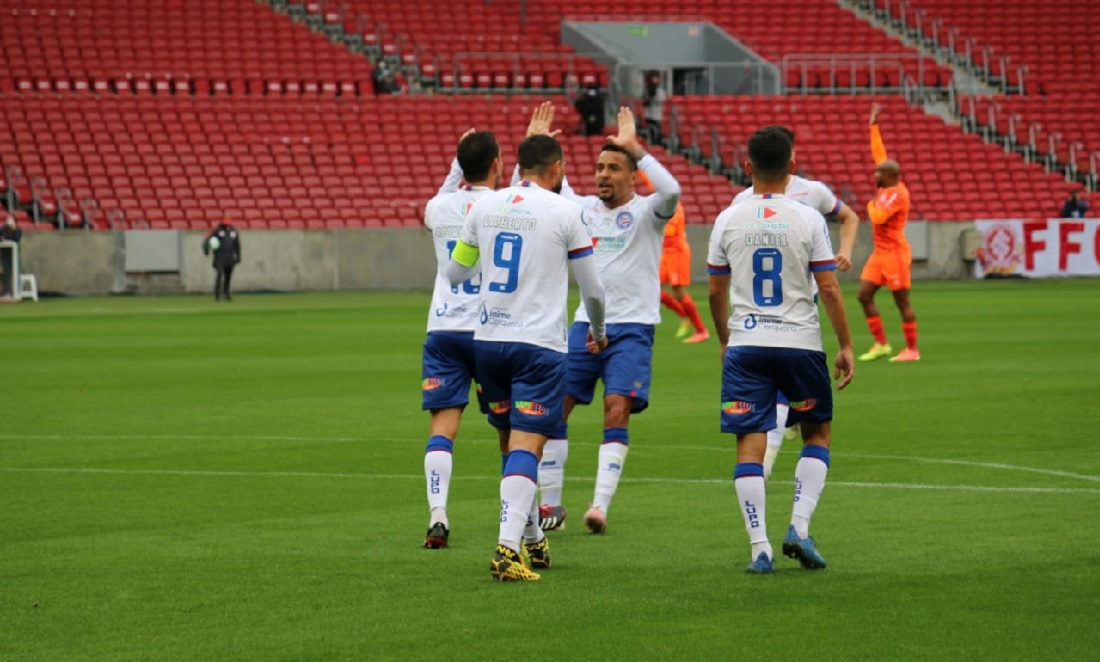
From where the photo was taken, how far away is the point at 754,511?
26.7 feet

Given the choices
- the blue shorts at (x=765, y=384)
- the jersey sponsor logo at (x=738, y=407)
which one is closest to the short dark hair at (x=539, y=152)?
the blue shorts at (x=765, y=384)

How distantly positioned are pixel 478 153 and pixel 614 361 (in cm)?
172

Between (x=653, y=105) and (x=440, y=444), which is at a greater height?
(x=653, y=105)

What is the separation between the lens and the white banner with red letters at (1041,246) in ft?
145

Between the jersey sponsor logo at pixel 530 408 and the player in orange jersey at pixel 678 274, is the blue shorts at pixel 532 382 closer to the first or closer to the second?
the jersey sponsor logo at pixel 530 408

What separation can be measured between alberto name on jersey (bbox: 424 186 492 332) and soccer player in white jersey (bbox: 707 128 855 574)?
5.07 feet

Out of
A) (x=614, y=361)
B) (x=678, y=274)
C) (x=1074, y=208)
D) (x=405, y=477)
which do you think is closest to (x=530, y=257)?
(x=614, y=361)

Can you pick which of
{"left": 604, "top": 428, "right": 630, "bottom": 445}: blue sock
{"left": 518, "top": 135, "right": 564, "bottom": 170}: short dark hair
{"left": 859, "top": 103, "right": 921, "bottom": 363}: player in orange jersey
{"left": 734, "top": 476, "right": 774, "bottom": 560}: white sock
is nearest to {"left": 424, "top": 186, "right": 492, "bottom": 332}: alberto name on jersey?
{"left": 518, "top": 135, "right": 564, "bottom": 170}: short dark hair

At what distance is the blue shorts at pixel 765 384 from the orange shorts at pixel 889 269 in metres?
12.4

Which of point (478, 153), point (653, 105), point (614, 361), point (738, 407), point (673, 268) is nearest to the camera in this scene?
point (738, 407)

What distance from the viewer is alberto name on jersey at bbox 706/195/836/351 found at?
8188 millimetres

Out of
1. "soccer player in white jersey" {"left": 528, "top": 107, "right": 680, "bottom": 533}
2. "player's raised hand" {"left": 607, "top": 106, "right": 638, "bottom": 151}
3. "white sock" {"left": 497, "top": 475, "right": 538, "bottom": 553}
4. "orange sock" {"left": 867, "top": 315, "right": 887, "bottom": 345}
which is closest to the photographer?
"white sock" {"left": 497, "top": 475, "right": 538, "bottom": 553}

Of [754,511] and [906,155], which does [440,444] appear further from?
[906,155]

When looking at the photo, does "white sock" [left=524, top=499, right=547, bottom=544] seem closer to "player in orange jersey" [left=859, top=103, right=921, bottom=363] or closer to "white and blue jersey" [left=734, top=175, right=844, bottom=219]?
"white and blue jersey" [left=734, top=175, right=844, bottom=219]
